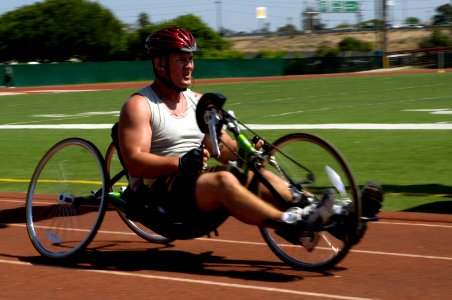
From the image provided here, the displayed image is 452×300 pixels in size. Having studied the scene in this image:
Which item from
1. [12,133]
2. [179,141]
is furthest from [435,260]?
[12,133]

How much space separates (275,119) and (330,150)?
1485 cm

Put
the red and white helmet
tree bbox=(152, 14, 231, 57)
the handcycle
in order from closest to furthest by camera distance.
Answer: the handcycle < the red and white helmet < tree bbox=(152, 14, 231, 57)

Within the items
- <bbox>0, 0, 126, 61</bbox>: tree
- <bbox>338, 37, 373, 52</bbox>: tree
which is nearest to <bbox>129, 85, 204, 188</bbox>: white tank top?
<bbox>338, 37, 373, 52</bbox>: tree

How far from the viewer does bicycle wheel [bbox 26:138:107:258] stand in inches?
253

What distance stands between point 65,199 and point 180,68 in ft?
4.52

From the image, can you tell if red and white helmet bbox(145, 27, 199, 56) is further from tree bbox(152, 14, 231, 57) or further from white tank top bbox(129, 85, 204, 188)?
tree bbox(152, 14, 231, 57)

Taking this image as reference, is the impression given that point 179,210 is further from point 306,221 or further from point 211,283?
point 306,221

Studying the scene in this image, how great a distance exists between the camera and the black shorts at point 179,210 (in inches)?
225

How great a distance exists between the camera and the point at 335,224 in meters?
5.43

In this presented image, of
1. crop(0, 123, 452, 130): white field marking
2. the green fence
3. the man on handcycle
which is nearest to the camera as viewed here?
the man on handcycle

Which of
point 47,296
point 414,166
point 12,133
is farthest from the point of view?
point 12,133

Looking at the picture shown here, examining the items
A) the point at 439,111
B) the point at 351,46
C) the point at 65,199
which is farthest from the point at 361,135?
the point at 351,46

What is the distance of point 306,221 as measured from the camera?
5371 mm

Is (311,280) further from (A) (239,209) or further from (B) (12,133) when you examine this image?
(B) (12,133)
